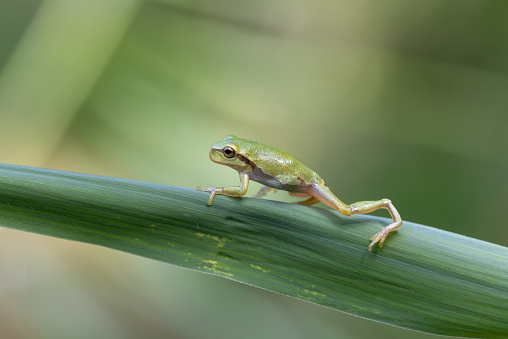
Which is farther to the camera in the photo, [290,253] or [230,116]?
[230,116]

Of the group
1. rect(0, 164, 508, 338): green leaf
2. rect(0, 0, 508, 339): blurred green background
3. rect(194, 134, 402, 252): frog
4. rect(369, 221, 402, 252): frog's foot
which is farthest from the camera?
rect(0, 0, 508, 339): blurred green background

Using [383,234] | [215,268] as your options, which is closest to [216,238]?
[215,268]

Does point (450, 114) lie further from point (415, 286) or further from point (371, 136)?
Answer: point (415, 286)

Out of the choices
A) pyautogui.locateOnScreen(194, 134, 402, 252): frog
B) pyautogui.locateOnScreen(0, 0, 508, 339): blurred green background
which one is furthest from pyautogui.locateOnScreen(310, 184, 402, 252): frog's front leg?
pyautogui.locateOnScreen(0, 0, 508, 339): blurred green background

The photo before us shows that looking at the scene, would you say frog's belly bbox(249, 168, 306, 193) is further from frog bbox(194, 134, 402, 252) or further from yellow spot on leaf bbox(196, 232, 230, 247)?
yellow spot on leaf bbox(196, 232, 230, 247)

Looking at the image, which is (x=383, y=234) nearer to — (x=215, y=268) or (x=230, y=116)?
(x=215, y=268)
